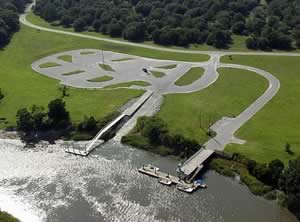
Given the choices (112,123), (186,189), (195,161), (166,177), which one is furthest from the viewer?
(112,123)

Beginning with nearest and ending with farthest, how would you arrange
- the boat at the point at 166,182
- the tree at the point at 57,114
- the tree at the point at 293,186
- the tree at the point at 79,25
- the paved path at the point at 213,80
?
the tree at the point at 293,186 < the boat at the point at 166,182 < the paved path at the point at 213,80 < the tree at the point at 57,114 < the tree at the point at 79,25

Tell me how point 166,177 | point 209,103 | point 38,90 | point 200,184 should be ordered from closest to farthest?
point 200,184 → point 166,177 → point 209,103 → point 38,90

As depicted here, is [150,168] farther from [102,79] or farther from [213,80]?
[102,79]

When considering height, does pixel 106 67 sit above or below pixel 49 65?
above

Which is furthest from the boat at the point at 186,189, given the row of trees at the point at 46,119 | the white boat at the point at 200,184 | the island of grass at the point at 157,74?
the island of grass at the point at 157,74

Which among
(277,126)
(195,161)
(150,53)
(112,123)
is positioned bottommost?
(112,123)

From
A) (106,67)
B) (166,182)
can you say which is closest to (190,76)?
(106,67)

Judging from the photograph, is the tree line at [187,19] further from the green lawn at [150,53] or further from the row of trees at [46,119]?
the row of trees at [46,119]

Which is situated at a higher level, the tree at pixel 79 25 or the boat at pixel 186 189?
the tree at pixel 79 25
